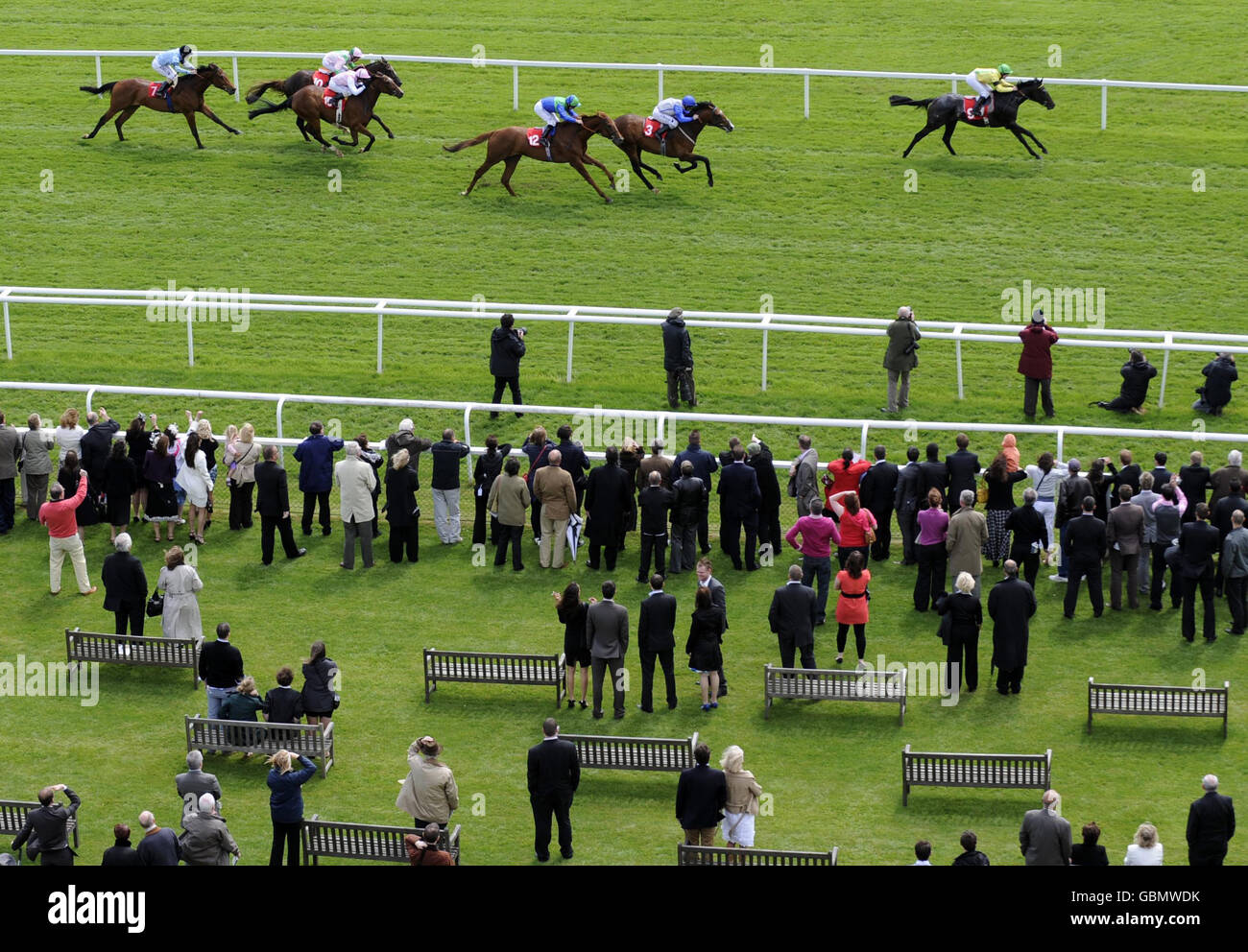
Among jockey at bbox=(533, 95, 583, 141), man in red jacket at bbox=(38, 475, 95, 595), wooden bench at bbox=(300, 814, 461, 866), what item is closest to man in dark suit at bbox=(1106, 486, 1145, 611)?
wooden bench at bbox=(300, 814, 461, 866)

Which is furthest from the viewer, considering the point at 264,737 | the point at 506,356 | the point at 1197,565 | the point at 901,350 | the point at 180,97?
the point at 180,97

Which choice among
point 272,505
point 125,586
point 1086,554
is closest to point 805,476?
point 1086,554

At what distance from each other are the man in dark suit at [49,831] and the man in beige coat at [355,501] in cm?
561

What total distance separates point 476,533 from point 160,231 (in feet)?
29.8

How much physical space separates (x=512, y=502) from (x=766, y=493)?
239cm

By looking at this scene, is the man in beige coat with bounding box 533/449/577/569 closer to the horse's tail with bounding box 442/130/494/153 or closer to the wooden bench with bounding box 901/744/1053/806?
the wooden bench with bounding box 901/744/1053/806

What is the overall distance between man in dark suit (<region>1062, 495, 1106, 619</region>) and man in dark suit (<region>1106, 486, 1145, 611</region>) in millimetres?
139

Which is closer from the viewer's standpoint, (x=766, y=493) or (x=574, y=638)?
(x=574, y=638)

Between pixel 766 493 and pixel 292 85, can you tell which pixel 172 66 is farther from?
pixel 766 493

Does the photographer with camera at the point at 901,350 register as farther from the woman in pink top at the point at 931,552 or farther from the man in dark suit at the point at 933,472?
the woman in pink top at the point at 931,552

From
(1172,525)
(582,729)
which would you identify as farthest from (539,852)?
(1172,525)

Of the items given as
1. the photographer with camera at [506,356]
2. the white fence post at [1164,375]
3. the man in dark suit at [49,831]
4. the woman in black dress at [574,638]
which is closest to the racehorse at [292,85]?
the photographer with camera at [506,356]

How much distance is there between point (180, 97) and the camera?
27.6 metres

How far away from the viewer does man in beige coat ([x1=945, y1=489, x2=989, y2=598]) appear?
17047 mm
